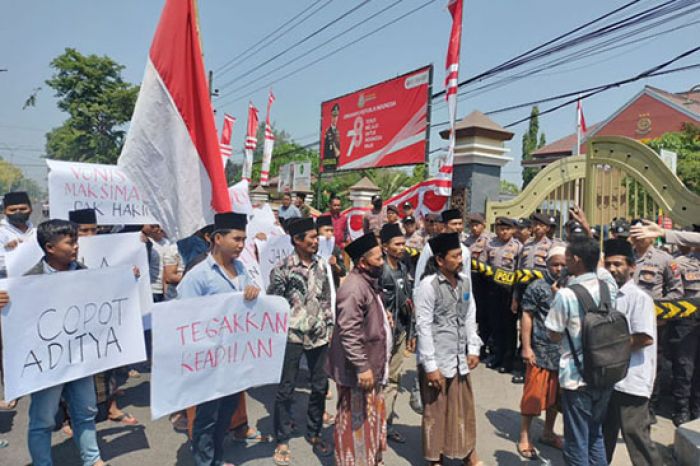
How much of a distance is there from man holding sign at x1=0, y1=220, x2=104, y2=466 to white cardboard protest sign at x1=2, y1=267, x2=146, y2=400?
0.44ft

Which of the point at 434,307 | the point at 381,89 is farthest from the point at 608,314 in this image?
the point at 381,89

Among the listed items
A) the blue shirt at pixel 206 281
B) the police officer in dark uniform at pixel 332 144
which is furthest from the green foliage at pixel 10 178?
the blue shirt at pixel 206 281

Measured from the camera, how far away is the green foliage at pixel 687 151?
13156mm

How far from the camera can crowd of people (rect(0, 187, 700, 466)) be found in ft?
9.54

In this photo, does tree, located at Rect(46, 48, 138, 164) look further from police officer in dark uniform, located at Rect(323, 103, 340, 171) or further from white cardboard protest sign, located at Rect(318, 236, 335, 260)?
white cardboard protest sign, located at Rect(318, 236, 335, 260)

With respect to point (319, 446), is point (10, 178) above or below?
above

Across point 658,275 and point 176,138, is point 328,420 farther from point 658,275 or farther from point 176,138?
point 658,275

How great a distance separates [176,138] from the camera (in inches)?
138

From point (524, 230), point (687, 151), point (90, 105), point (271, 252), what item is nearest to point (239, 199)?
point (271, 252)

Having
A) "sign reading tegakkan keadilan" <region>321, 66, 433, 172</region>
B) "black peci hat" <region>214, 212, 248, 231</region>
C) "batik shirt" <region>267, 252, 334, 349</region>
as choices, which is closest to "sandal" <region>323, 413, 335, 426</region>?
"batik shirt" <region>267, 252, 334, 349</region>

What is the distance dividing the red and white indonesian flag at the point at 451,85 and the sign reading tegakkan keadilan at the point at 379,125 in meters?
3.89

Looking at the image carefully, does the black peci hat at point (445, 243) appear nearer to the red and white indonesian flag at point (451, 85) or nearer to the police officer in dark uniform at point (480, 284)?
the police officer in dark uniform at point (480, 284)

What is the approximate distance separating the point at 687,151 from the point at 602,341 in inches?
628

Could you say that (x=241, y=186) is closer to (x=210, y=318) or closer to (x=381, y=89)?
(x=210, y=318)
